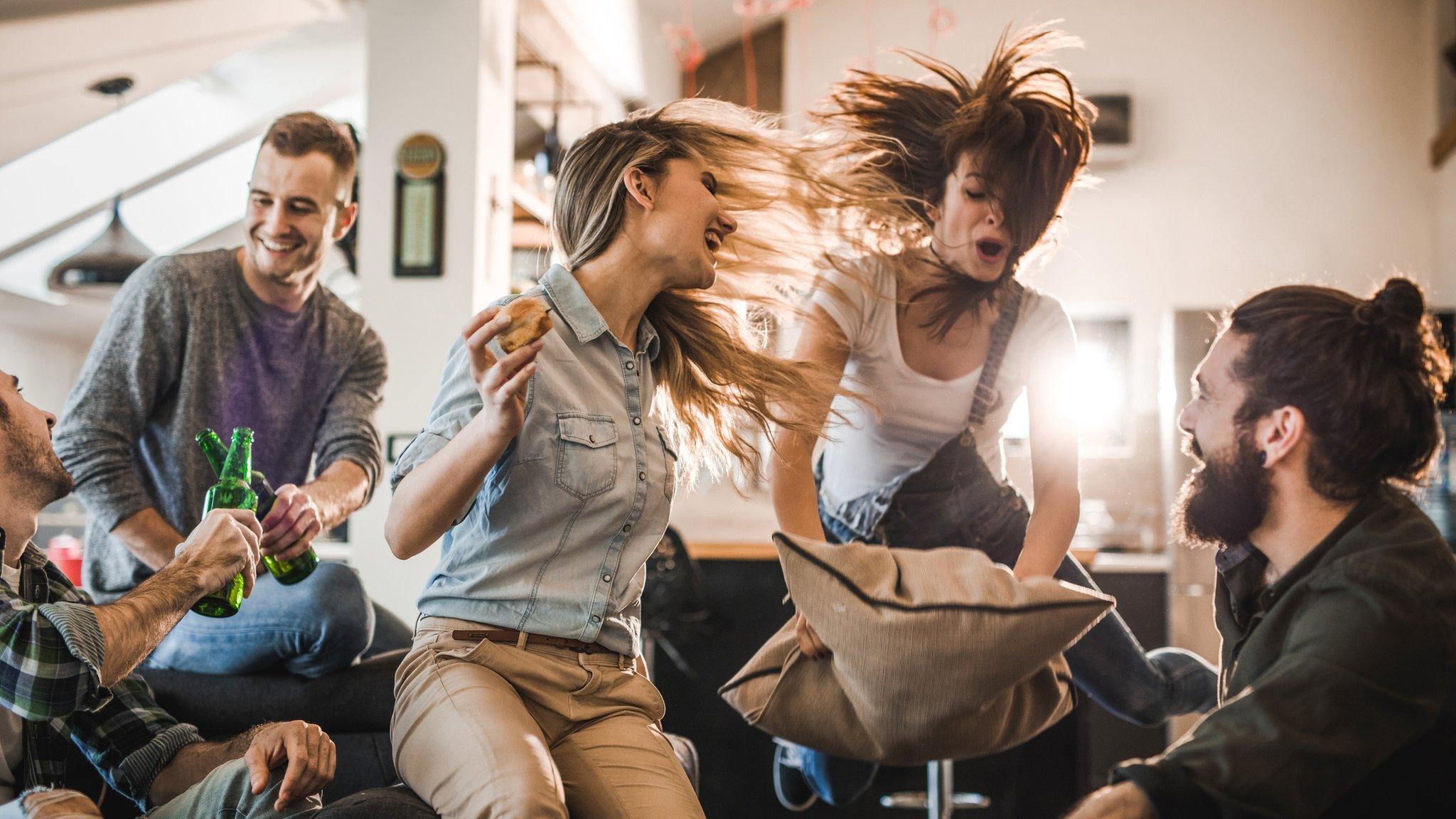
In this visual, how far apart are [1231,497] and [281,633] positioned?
58.4 inches

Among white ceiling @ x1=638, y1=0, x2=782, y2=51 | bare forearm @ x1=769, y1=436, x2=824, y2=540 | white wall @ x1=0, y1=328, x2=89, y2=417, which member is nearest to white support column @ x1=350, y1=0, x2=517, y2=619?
white wall @ x1=0, y1=328, x2=89, y2=417

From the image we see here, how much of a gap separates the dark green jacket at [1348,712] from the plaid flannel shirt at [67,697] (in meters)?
1.14

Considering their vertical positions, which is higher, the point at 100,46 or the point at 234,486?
the point at 100,46

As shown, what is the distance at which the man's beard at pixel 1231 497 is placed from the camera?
1469 millimetres

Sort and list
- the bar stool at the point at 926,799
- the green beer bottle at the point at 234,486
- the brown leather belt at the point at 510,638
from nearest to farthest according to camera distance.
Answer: the brown leather belt at the point at 510,638
the green beer bottle at the point at 234,486
the bar stool at the point at 926,799

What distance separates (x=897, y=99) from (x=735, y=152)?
387 millimetres

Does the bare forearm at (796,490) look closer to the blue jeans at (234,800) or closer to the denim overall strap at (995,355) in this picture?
the denim overall strap at (995,355)

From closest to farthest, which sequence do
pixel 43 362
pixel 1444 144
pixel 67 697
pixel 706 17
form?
1. pixel 67 697
2. pixel 43 362
3. pixel 1444 144
4. pixel 706 17

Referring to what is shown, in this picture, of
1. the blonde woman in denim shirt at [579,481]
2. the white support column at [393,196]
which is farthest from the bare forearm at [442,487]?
the white support column at [393,196]

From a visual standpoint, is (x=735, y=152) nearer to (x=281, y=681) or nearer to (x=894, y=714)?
(x=894, y=714)

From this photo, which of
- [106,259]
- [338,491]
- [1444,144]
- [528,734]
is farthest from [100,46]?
[1444,144]

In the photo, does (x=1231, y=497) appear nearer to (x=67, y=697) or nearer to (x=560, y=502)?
(x=560, y=502)

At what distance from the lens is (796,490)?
6.39ft

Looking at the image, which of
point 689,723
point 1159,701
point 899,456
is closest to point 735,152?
point 899,456
